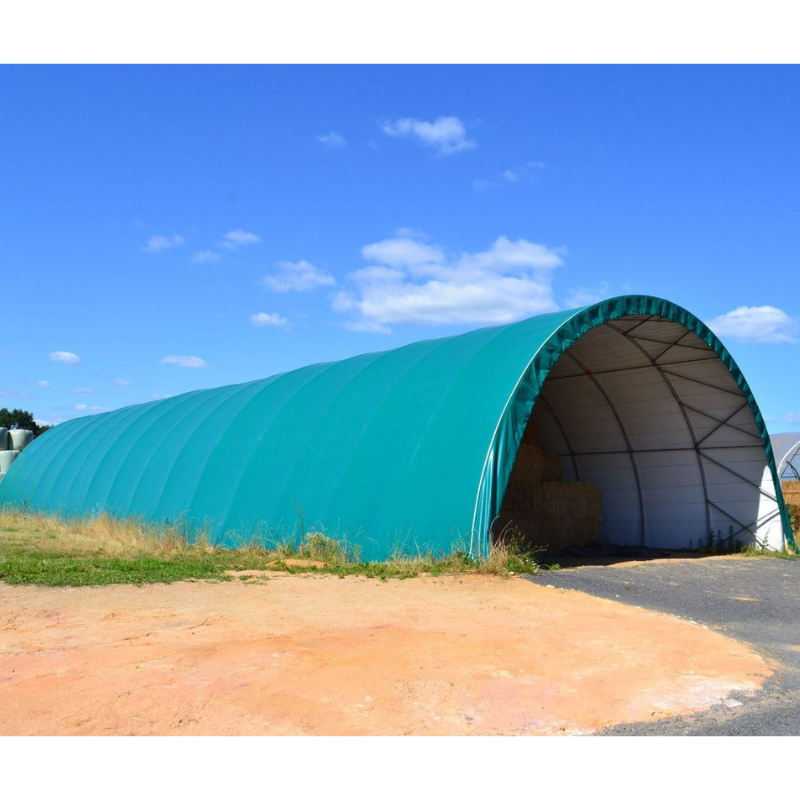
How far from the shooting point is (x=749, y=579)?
13547 mm

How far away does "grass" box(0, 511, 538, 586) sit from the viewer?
37.9 ft

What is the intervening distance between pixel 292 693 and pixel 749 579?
34.0 feet

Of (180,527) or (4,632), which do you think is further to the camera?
(180,527)

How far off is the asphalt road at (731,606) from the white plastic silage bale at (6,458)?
29.4 m

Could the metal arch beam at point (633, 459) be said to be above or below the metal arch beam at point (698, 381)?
below

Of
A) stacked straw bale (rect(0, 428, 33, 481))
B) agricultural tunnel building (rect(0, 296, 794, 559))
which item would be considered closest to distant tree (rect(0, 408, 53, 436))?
stacked straw bale (rect(0, 428, 33, 481))

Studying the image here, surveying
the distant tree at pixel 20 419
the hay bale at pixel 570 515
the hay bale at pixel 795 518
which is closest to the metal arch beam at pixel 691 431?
the hay bale at pixel 795 518

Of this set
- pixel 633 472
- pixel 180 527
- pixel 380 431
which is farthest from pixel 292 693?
pixel 633 472

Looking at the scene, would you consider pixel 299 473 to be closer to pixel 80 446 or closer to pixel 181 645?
pixel 181 645

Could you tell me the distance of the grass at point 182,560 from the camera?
1155 cm

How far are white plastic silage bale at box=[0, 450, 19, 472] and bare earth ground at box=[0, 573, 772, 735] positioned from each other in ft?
90.5

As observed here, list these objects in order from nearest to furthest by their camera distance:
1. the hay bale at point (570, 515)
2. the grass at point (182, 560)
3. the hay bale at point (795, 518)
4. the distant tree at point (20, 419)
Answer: the grass at point (182, 560) < the hay bale at point (570, 515) < the hay bale at point (795, 518) < the distant tree at point (20, 419)

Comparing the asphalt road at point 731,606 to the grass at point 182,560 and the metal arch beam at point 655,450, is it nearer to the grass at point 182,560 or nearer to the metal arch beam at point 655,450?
the grass at point 182,560

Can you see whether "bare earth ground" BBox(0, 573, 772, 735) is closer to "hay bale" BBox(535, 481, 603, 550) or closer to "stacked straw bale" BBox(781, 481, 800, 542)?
"hay bale" BBox(535, 481, 603, 550)
